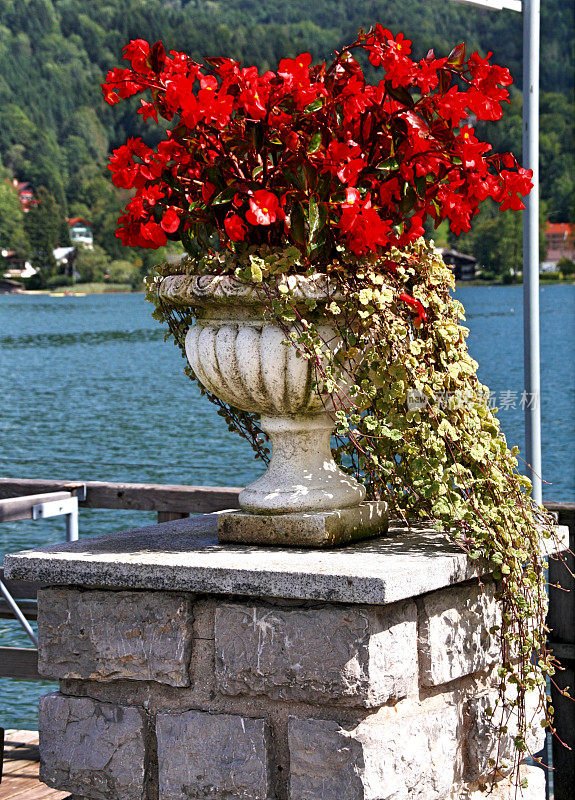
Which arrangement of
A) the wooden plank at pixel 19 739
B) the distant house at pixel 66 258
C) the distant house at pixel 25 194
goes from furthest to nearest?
the distant house at pixel 25 194 < the distant house at pixel 66 258 < the wooden plank at pixel 19 739

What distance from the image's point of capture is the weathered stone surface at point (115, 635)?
2281 mm

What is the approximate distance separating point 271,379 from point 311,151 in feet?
1.45

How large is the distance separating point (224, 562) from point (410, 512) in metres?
0.66

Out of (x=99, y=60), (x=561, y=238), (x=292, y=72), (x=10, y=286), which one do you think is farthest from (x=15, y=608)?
(x=10, y=286)

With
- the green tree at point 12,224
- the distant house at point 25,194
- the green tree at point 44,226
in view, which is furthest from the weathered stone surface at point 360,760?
the distant house at point 25,194

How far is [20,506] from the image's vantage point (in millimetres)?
3684

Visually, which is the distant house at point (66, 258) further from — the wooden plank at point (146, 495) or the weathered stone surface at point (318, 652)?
the weathered stone surface at point (318, 652)

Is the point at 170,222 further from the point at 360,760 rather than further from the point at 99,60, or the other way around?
the point at 99,60

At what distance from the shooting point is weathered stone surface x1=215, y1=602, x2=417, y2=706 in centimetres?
212

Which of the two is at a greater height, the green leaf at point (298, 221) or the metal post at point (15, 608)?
the green leaf at point (298, 221)

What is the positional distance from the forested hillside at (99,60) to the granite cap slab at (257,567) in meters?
38.1

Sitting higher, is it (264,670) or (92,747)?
(264,670)

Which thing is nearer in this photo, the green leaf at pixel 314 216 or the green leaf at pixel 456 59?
the green leaf at pixel 314 216

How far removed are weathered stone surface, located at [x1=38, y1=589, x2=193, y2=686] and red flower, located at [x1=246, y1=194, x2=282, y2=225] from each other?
0.73 metres
